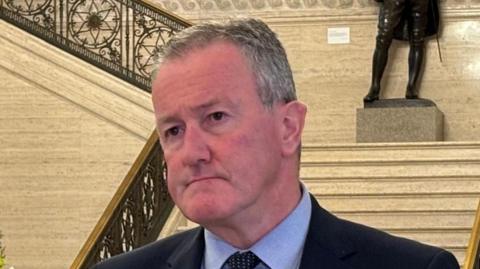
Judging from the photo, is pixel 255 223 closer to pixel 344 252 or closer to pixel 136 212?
pixel 344 252

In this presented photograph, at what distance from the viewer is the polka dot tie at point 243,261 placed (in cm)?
212

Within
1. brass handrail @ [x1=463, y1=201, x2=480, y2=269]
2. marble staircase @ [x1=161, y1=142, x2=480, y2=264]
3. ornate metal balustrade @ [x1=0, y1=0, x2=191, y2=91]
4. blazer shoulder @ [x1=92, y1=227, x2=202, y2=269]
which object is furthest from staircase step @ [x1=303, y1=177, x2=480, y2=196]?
blazer shoulder @ [x1=92, y1=227, x2=202, y2=269]

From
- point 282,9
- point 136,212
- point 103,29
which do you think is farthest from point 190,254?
point 282,9

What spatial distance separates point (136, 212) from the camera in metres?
9.55

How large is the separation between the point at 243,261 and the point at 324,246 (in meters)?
0.17

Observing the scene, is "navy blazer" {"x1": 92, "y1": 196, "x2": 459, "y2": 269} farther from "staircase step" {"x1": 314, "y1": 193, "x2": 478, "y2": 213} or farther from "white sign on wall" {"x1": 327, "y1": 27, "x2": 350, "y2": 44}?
A: "white sign on wall" {"x1": 327, "y1": 27, "x2": 350, "y2": 44}

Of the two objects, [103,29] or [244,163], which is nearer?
[244,163]

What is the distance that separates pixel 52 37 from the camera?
1326 centimetres

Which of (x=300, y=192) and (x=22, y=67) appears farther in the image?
(x=22, y=67)

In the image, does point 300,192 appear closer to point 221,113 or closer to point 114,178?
point 221,113

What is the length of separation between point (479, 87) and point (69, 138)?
5.51 metres

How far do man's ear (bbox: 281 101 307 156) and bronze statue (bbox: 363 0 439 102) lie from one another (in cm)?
1139

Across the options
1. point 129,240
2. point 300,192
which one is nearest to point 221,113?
point 300,192

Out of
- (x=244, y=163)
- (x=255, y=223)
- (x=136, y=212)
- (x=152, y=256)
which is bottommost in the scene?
(x=136, y=212)
